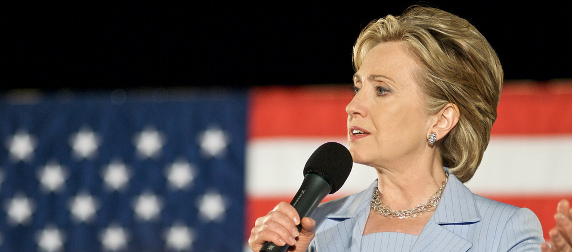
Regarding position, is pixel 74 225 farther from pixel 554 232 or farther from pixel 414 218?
pixel 554 232

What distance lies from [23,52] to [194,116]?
1291 mm

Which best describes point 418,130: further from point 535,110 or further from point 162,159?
point 162,159

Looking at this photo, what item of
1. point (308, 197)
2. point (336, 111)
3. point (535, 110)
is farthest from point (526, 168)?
point (308, 197)

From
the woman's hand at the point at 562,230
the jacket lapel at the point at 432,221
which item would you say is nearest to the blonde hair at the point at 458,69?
the jacket lapel at the point at 432,221

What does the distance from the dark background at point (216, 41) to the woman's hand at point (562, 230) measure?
2382 millimetres

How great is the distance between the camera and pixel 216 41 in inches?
146

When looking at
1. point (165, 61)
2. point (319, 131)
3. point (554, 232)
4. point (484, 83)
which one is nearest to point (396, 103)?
point (484, 83)

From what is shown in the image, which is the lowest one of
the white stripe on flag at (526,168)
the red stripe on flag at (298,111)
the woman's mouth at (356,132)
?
the white stripe on flag at (526,168)

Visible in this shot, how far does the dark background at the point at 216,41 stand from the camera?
11.2ft

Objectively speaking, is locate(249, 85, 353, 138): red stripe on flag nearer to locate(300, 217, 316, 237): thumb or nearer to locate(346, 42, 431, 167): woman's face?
locate(346, 42, 431, 167): woman's face

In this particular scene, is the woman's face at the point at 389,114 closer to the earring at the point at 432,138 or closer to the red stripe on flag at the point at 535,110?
the earring at the point at 432,138

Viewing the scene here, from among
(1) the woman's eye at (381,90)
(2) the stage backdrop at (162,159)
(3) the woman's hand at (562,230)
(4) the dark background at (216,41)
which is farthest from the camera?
(4) the dark background at (216,41)

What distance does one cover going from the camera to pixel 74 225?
131 inches

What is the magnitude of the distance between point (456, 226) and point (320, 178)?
370mm
